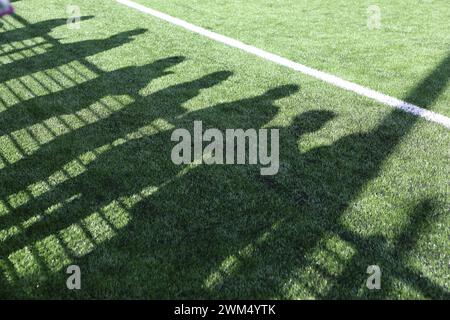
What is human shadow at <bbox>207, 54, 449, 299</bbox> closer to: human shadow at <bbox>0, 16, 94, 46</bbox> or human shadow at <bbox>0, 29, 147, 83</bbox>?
human shadow at <bbox>0, 29, 147, 83</bbox>

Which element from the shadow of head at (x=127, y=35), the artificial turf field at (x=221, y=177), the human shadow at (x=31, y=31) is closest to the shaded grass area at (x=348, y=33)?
the artificial turf field at (x=221, y=177)

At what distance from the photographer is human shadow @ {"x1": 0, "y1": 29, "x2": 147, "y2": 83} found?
9.72 metres

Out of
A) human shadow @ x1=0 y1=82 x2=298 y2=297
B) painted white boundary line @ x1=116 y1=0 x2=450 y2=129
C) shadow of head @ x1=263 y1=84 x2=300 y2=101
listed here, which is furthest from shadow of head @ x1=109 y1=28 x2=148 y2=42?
human shadow @ x1=0 y1=82 x2=298 y2=297

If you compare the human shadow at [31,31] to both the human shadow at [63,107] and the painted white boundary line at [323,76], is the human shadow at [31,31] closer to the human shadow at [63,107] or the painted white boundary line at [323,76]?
the painted white boundary line at [323,76]

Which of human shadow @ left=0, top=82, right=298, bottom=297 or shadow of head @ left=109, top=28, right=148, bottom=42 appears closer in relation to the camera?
human shadow @ left=0, top=82, right=298, bottom=297

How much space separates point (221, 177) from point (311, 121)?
6.91ft

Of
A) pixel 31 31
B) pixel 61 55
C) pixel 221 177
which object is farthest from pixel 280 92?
pixel 31 31

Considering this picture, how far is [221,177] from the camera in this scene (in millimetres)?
5738

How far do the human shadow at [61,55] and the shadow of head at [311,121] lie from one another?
567cm

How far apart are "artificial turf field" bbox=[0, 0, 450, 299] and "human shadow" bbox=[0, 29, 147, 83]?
72 millimetres

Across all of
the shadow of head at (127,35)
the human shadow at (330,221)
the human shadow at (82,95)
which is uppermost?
the human shadow at (330,221)

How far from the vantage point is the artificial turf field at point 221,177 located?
421 centimetres

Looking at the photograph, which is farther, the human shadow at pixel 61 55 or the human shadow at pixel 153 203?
the human shadow at pixel 61 55

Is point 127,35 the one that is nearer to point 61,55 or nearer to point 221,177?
point 61,55
